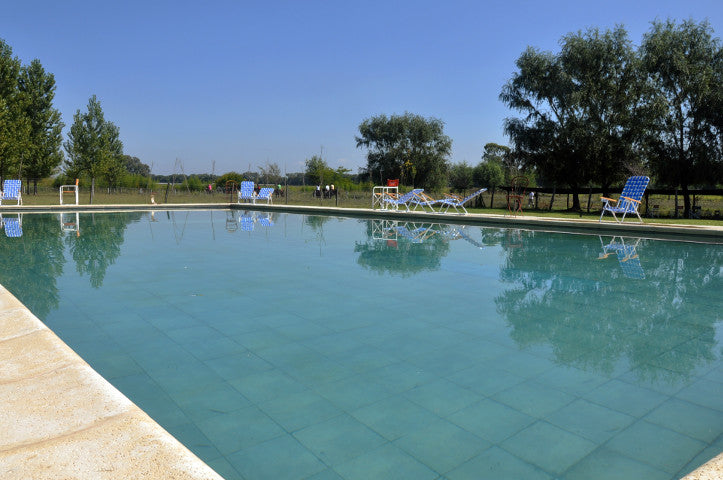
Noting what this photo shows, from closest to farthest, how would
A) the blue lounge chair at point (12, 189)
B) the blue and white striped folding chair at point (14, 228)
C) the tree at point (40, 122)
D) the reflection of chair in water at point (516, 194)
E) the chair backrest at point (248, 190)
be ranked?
1. the blue and white striped folding chair at point (14, 228)
2. the reflection of chair in water at point (516, 194)
3. the blue lounge chair at point (12, 189)
4. the chair backrest at point (248, 190)
5. the tree at point (40, 122)

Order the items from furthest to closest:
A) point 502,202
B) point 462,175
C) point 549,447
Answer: point 462,175 < point 502,202 < point 549,447

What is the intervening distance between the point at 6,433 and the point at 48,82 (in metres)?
25.2

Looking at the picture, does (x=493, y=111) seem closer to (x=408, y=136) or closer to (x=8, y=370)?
(x=408, y=136)

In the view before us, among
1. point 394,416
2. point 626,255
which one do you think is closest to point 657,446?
point 394,416

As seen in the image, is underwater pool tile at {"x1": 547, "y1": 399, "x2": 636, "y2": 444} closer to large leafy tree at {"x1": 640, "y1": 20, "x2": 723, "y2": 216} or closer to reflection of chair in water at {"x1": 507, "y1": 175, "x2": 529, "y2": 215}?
reflection of chair in water at {"x1": 507, "y1": 175, "x2": 529, "y2": 215}

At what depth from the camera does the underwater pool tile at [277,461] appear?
1.45 m

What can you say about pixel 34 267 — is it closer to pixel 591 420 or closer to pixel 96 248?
pixel 96 248

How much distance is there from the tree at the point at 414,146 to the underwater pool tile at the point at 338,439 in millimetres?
30223

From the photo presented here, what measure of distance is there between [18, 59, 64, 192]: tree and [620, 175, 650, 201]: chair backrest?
22.3 m

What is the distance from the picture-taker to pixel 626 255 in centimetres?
609

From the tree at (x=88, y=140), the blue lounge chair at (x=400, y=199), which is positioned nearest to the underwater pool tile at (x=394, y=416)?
the blue lounge chair at (x=400, y=199)

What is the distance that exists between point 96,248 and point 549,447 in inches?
251

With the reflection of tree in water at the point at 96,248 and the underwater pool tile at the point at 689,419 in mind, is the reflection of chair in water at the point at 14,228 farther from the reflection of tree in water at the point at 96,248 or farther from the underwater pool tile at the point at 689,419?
the underwater pool tile at the point at 689,419

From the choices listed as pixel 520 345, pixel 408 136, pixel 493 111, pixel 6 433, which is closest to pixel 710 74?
pixel 493 111
